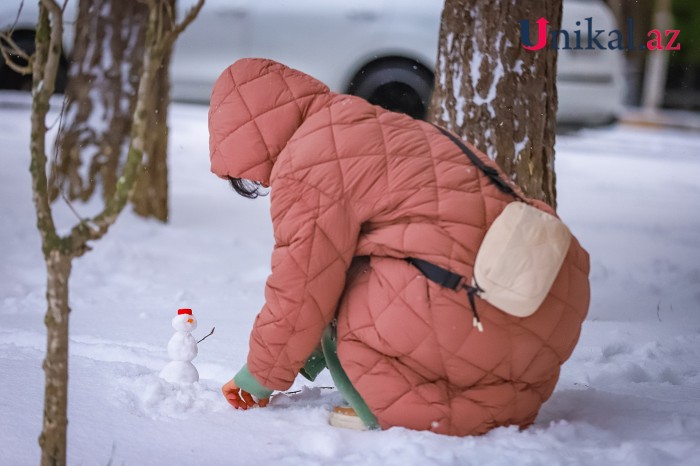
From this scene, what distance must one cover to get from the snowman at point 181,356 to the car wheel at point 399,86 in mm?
4126

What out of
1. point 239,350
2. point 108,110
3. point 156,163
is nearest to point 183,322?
point 239,350

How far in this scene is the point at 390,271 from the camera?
2242 mm

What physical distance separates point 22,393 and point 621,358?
81.6 inches

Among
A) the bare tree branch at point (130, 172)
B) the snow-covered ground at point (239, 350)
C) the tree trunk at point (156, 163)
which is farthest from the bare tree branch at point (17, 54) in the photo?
the tree trunk at point (156, 163)

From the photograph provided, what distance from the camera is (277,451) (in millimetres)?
2215

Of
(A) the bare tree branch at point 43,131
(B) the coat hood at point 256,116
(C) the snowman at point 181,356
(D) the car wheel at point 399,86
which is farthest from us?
(D) the car wheel at point 399,86

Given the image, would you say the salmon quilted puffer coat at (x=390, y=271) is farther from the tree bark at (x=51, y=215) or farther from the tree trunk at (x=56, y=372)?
the tree trunk at (x=56, y=372)

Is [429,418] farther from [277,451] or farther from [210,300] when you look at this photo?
[210,300]

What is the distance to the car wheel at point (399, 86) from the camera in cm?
668

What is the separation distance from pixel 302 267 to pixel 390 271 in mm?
228

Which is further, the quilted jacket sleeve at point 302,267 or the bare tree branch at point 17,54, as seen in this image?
the quilted jacket sleeve at point 302,267

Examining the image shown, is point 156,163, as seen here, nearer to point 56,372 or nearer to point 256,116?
point 256,116

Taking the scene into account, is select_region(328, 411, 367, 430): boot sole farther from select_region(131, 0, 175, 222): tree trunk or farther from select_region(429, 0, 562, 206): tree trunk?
select_region(131, 0, 175, 222): tree trunk

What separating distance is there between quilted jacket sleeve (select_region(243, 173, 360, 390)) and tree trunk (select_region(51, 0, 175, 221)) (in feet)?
9.48
